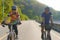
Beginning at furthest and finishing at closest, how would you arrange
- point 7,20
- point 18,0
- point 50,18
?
point 18,0, point 50,18, point 7,20

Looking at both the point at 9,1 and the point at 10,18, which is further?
the point at 9,1

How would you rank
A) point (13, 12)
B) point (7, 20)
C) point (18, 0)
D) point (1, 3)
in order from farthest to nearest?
point (18, 0) → point (1, 3) → point (13, 12) → point (7, 20)

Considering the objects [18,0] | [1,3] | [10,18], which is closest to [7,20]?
[10,18]

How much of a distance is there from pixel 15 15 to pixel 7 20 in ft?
5.59

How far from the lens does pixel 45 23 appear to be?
632 inches

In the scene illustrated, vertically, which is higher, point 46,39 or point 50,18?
point 50,18

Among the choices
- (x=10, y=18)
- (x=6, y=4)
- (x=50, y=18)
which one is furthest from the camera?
(x=6, y=4)

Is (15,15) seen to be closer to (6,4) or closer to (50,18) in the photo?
(50,18)

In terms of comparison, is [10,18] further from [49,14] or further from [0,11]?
[0,11]

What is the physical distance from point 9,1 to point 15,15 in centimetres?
8033

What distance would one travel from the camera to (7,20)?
13039 mm

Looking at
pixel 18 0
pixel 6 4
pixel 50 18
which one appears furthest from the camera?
pixel 18 0

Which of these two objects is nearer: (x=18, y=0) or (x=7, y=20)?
(x=7, y=20)

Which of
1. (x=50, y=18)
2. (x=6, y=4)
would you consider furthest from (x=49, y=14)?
(x=6, y=4)
